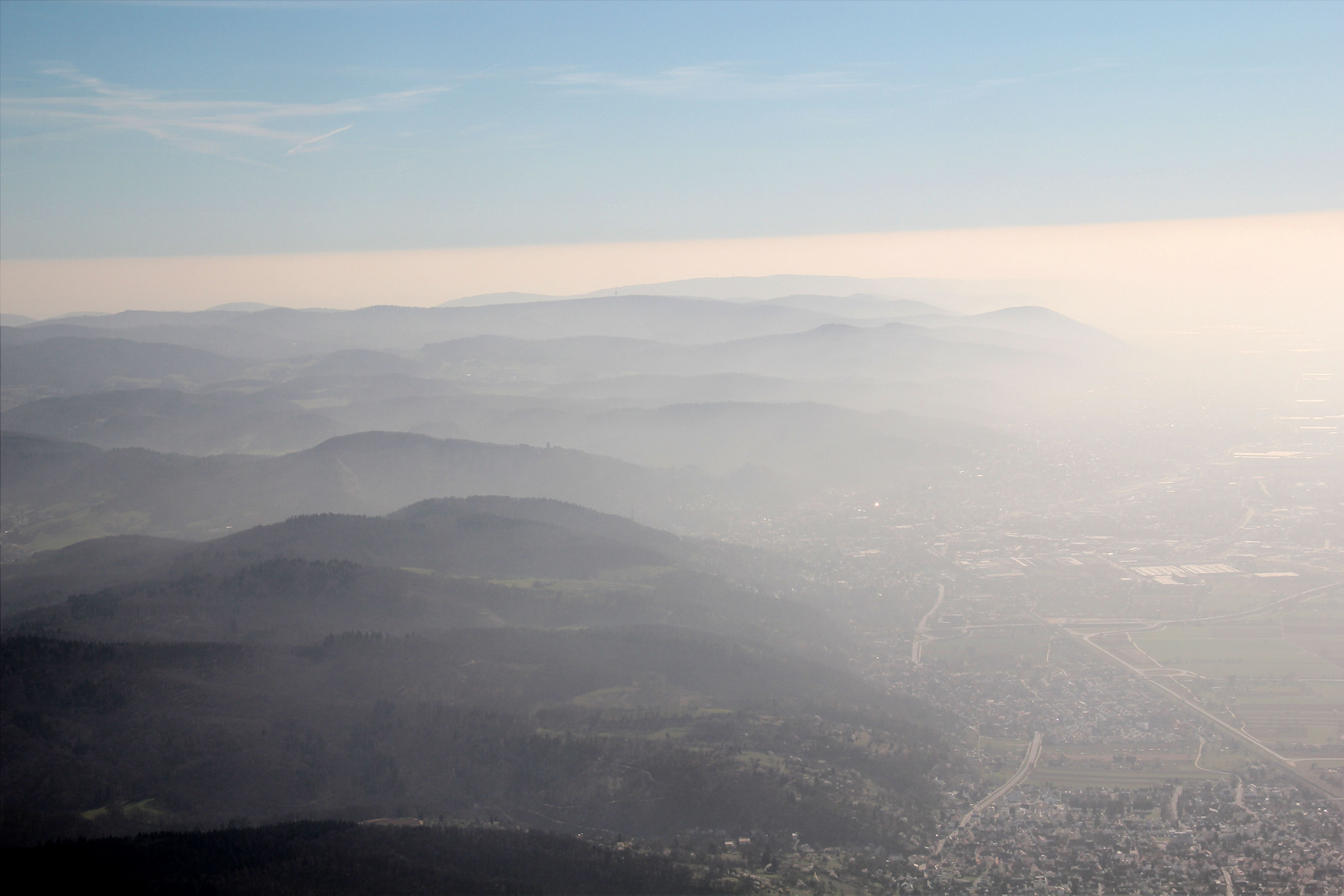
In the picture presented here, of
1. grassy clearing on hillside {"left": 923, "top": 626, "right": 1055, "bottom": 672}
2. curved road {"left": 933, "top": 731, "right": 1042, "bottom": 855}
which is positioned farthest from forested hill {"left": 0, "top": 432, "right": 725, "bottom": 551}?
curved road {"left": 933, "top": 731, "right": 1042, "bottom": 855}

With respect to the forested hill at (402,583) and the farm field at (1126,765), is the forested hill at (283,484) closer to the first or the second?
the forested hill at (402,583)

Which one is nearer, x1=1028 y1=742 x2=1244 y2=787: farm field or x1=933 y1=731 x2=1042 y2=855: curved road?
x1=933 y1=731 x2=1042 y2=855: curved road

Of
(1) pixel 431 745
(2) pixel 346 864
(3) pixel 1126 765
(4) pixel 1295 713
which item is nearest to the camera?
(2) pixel 346 864

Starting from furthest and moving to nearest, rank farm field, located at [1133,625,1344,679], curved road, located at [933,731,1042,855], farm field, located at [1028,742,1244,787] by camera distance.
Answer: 1. farm field, located at [1133,625,1344,679]
2. farm field, located at [1028,742,1244,787]
3. curved road, located at [933,731,1042,855]

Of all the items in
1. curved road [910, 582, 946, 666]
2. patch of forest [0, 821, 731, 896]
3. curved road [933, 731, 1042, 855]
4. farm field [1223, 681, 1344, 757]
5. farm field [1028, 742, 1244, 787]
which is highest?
patch of forest [0, 821, 731, 896]

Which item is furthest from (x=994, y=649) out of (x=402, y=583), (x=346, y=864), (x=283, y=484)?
(x=283, y=484)

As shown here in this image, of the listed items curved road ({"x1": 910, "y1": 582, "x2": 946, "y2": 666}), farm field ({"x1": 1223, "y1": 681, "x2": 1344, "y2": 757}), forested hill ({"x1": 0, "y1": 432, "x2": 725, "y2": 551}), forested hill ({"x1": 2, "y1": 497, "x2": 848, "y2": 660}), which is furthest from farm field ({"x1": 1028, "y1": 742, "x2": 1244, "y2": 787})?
forested hill ({"x1": 0, "y1": 432, "x2": 725, "y2": 551})

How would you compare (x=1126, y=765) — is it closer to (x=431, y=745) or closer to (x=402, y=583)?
(x=431, y=745)

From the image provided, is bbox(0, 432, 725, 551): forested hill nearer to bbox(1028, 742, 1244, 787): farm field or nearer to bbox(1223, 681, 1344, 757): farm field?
bbox(1028, 742, 1244, 787): farm field

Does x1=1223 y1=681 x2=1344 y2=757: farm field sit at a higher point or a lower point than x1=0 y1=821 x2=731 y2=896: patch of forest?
lower

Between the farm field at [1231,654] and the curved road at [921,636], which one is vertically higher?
the farm field at [1231,654]

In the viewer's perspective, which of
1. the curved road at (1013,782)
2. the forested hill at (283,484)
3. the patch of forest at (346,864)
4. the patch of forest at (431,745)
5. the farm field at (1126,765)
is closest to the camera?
the patch of forest at (346,864)

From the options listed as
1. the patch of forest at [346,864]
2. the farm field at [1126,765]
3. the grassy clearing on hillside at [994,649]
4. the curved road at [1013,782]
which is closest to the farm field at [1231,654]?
the grassy clearing on hillside at [994,649]

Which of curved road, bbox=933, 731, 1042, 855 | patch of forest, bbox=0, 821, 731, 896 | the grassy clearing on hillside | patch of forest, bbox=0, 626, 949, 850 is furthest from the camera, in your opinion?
the grassy clearing on hillside
